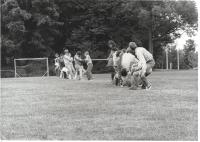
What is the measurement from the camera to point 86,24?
192ft

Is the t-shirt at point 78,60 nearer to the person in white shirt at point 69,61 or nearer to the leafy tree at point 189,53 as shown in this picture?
the person in white shirt at point 69,61

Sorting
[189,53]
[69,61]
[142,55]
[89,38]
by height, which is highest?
[89,38]

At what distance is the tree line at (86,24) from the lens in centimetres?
5256

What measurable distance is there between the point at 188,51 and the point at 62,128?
63009 mm

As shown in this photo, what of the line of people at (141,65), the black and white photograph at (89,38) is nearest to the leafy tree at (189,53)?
the black and white photograph at (89,38)

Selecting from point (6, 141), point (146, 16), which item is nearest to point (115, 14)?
point (146, 16)

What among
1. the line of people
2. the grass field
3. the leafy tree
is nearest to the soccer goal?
the leafy tree

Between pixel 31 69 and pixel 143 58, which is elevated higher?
pixel 143 58

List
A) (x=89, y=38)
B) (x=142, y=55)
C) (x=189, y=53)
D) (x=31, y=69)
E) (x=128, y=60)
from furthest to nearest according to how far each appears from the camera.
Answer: (x=189, y=53)
(x=89, y=38)
(x=31, y=69)
(x=128, y=60)
(x=142, y=55)

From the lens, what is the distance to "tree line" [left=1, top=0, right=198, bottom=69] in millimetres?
52562

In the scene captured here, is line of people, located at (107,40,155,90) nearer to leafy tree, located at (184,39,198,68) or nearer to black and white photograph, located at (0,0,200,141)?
black and white photograph, located at (0,0,200,141)

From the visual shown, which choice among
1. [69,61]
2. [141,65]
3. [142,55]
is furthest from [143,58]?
[69,61]

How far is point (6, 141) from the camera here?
6.63 metres

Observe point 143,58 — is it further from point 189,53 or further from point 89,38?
point 189,53
